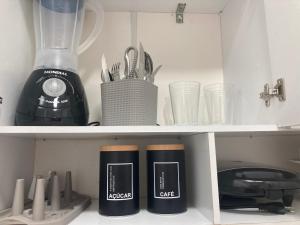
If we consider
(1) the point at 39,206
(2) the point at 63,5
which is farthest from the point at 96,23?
(1) the point at 39,206

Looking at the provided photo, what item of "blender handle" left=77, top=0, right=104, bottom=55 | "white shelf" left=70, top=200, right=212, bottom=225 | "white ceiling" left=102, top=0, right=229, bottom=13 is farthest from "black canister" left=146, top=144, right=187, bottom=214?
"white ceiling" left=102, top=0, right=229, bottom=13

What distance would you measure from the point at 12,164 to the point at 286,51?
0.78 metres

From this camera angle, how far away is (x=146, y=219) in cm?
62

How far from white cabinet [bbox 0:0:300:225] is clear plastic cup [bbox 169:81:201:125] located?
5 centimetres

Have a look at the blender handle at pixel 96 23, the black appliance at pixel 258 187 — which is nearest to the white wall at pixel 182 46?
the blender handle at pixel 96 23

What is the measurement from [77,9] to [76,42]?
108 millimetres

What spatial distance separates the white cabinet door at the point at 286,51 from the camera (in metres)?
0.59

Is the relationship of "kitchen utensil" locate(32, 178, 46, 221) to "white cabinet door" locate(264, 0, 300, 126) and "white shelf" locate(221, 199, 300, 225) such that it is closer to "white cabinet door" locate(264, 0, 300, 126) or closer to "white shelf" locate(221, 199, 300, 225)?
"white shelf" locate(221, 199, 300, 225)

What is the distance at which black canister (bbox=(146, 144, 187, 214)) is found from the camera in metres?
0.65

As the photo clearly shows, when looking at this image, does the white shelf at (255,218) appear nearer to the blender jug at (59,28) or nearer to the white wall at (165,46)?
the white wall at (165,46)

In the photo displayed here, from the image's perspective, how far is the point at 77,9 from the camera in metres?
0.84

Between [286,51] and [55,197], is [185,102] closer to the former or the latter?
[286,51]

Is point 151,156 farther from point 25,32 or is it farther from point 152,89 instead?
point 25,32

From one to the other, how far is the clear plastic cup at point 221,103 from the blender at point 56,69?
386 mm
